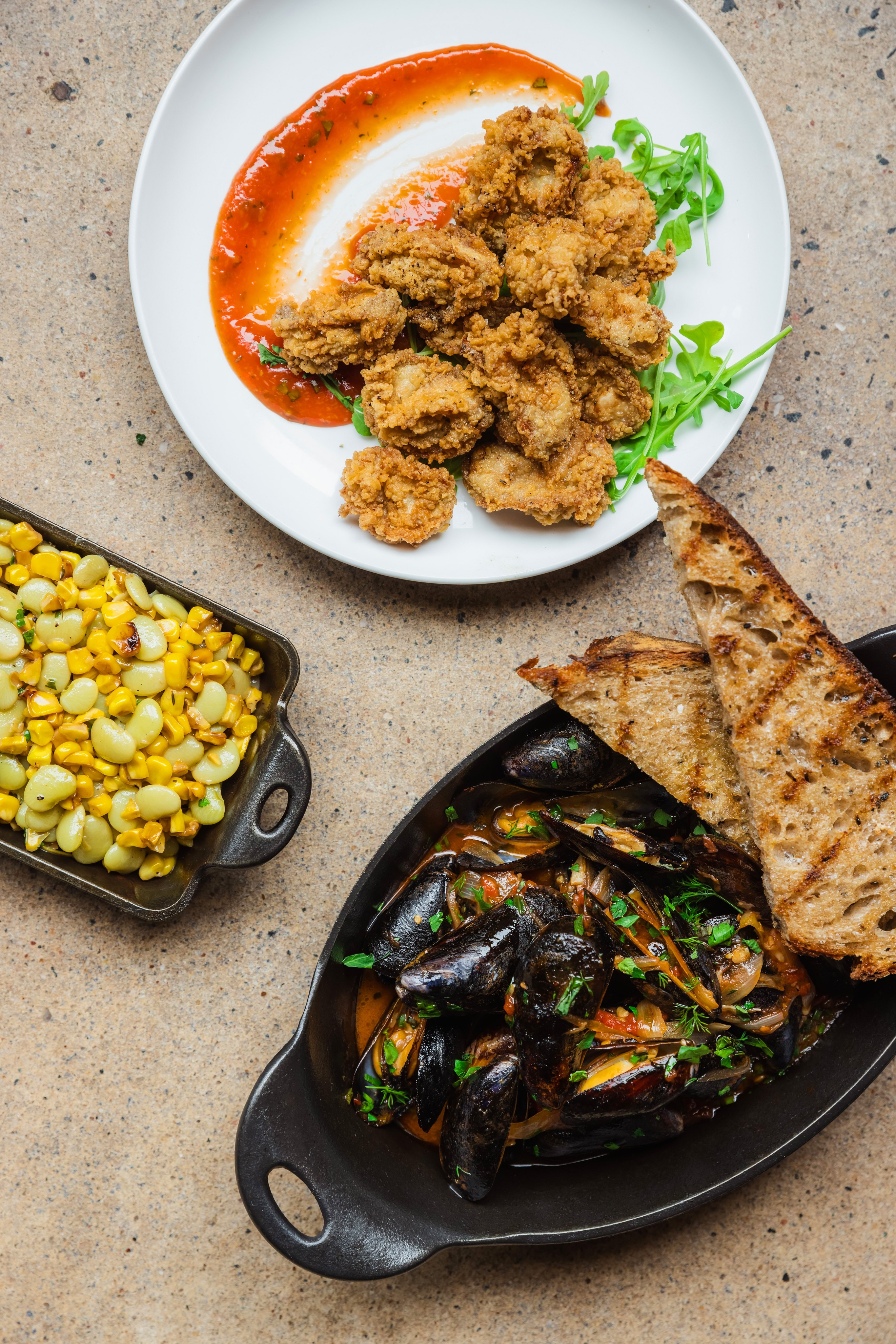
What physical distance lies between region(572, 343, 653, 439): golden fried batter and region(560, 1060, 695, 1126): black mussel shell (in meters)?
1.86

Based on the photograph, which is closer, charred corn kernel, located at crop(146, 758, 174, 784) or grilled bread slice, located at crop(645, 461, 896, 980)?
grilled bread slice, located at crop(645, 461, 896, 980)

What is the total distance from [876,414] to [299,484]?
2.01 meters

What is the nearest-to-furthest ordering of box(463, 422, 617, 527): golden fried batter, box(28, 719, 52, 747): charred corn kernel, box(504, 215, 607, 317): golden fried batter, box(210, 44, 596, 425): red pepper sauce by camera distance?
box(28, 719, 52, 747): charred corn kernel < box(504, 215, 607, 317): golden fried batter < box(463, 422, 617, 527): golden fried batter < box(210, 44, 596, 425): red pepper sauce

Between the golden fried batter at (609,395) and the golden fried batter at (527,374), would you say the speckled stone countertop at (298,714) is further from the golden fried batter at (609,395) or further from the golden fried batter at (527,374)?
the golden fried batter at (527,374)

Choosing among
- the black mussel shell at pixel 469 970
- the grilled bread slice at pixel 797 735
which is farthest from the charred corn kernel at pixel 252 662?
the grilled bread slice at pixel 797 735

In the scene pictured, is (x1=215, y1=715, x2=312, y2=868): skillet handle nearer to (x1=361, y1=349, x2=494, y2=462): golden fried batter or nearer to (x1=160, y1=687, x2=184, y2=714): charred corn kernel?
(x1=160, y1=687, x2=184, y2=714): charred corn kernel

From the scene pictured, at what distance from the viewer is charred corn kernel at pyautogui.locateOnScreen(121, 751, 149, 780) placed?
8.24 ft

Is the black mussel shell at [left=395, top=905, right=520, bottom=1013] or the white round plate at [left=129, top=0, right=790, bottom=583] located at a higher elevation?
the white round plate at [left=129, top=0, right=790, bottom=583]

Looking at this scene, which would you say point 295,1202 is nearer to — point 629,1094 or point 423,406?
point 629,1094

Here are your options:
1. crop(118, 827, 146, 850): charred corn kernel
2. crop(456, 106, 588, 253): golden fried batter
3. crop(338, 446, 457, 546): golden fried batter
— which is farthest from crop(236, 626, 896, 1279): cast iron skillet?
crop(456, 106, 588, 253): golden fried batter

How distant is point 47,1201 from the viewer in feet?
9.12

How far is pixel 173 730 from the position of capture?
8.23 ft

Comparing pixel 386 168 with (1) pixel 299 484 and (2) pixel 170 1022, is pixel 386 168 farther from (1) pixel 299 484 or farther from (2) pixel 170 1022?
(2) pixel 170 1022

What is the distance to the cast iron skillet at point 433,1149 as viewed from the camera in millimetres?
2182
